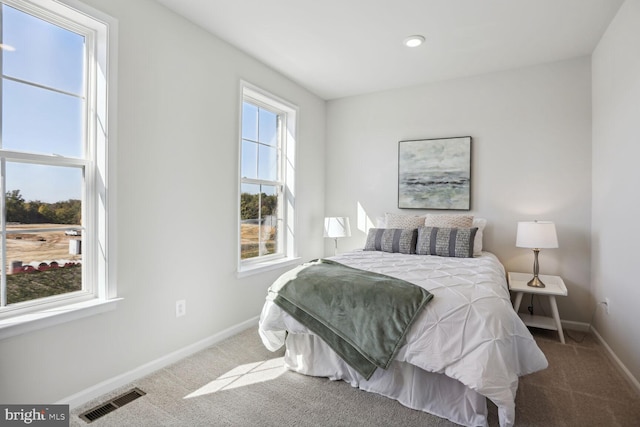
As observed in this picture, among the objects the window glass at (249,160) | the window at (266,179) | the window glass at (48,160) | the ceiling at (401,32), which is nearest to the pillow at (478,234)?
the ceiling at (401,32)

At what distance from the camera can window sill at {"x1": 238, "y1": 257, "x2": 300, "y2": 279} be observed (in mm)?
3325

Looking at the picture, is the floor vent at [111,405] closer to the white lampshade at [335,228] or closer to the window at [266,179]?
the window at [266,179]

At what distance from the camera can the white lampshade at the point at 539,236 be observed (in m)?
3.05

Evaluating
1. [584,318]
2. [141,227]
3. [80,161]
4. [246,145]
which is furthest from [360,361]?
[584,318]

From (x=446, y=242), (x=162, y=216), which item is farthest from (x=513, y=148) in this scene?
(x=162, y=216)

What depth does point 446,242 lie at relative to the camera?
3285 millimetres

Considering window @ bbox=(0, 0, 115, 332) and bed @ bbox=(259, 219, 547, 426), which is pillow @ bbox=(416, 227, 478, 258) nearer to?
bed @ bbox=(259, 219, 547, 426)

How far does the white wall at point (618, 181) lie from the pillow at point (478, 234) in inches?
36.8

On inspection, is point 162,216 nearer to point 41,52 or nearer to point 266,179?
point 41,52

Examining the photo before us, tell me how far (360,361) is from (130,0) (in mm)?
2765

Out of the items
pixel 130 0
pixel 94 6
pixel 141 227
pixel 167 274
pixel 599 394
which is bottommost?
pixel 599 394

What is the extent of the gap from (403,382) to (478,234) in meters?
1.95

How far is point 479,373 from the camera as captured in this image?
1.68 m

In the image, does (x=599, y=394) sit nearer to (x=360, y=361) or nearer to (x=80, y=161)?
(x=360, y=361)
